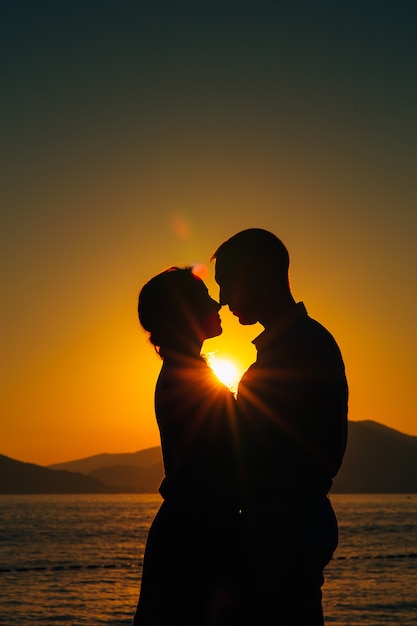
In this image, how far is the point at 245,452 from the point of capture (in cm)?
350

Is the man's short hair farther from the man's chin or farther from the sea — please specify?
the sea

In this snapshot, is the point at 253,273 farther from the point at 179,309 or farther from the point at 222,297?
the point at 179,309

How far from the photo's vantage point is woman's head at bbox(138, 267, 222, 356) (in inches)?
159

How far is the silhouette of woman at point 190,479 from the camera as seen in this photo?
3.64 meters

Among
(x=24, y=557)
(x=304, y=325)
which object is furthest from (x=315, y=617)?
(x=24, y=557)

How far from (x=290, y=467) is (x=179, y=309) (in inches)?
39.9

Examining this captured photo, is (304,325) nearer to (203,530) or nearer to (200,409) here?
(200,409)

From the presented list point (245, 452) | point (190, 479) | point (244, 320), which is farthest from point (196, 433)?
point (244, 320)

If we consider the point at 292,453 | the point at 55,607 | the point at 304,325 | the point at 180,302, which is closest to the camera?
the point at 292,453

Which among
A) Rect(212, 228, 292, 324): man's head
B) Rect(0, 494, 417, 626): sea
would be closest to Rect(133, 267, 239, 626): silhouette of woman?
Rect(212, 228, 292, 324): man's head

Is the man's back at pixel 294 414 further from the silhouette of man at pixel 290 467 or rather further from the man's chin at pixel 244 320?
the man's chin at pixel 244 320

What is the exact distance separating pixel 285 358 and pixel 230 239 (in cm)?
59

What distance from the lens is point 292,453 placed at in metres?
3.36

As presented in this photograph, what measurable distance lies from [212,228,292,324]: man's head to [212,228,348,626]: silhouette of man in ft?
0.73
